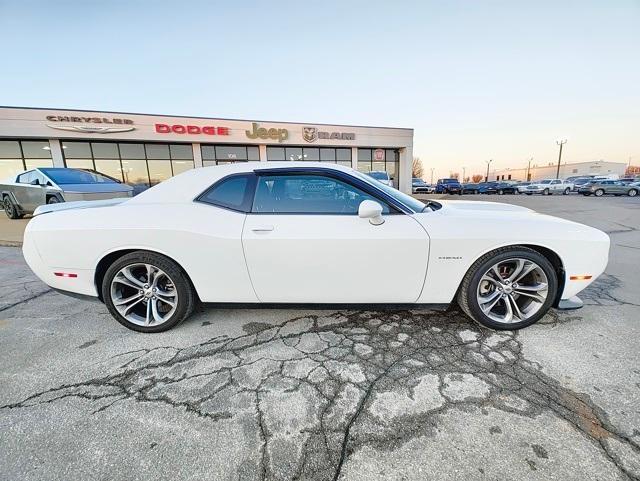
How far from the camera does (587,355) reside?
221 centimetres

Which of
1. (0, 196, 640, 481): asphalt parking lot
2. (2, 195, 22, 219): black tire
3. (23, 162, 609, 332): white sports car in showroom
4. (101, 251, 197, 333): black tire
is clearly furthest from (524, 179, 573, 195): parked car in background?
(2, 195, 22, 219): black tire

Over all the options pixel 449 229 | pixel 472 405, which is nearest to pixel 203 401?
pixel 472 405

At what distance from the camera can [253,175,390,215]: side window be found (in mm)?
2486

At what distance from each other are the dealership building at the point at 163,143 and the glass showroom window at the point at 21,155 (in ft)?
0.13

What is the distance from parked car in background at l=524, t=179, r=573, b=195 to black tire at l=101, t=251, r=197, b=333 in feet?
116

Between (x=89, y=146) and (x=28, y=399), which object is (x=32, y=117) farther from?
(x=28, y=399)

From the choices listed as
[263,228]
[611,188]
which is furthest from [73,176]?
[611,188]

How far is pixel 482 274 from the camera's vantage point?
8.06 feet

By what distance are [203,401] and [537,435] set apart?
6.36 ft

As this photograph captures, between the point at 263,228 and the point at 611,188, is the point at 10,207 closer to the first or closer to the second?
the point at 263,228

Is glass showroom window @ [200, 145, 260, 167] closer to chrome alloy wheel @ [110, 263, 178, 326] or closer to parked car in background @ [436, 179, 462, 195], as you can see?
chrome alloy wheel @ [110, 263, 178, 326]

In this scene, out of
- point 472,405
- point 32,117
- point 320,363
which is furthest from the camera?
point 32,117

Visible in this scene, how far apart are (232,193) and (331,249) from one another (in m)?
1.05

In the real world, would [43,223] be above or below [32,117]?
below
